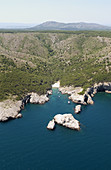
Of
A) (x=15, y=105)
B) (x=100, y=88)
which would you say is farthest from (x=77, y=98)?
(x=15, y=105)

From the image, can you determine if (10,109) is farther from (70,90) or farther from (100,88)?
(100,88)

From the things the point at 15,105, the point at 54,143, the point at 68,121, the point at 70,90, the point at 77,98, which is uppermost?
the point at 70,90

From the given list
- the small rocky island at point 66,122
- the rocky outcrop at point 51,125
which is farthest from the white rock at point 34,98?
the rocky outcrop at point 51,125

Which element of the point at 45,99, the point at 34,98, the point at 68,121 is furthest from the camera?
the point at 45,99

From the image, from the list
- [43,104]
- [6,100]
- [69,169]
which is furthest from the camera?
[43,104]

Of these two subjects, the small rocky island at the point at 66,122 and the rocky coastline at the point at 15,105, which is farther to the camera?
the rocky coastline at the point at 15,105

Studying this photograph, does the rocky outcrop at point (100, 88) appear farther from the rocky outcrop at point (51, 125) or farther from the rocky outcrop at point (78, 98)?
the rocky outcrop at point (51, 125)

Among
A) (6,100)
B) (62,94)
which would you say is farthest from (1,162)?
(62,94)

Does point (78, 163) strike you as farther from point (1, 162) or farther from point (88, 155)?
point (1, 162)
